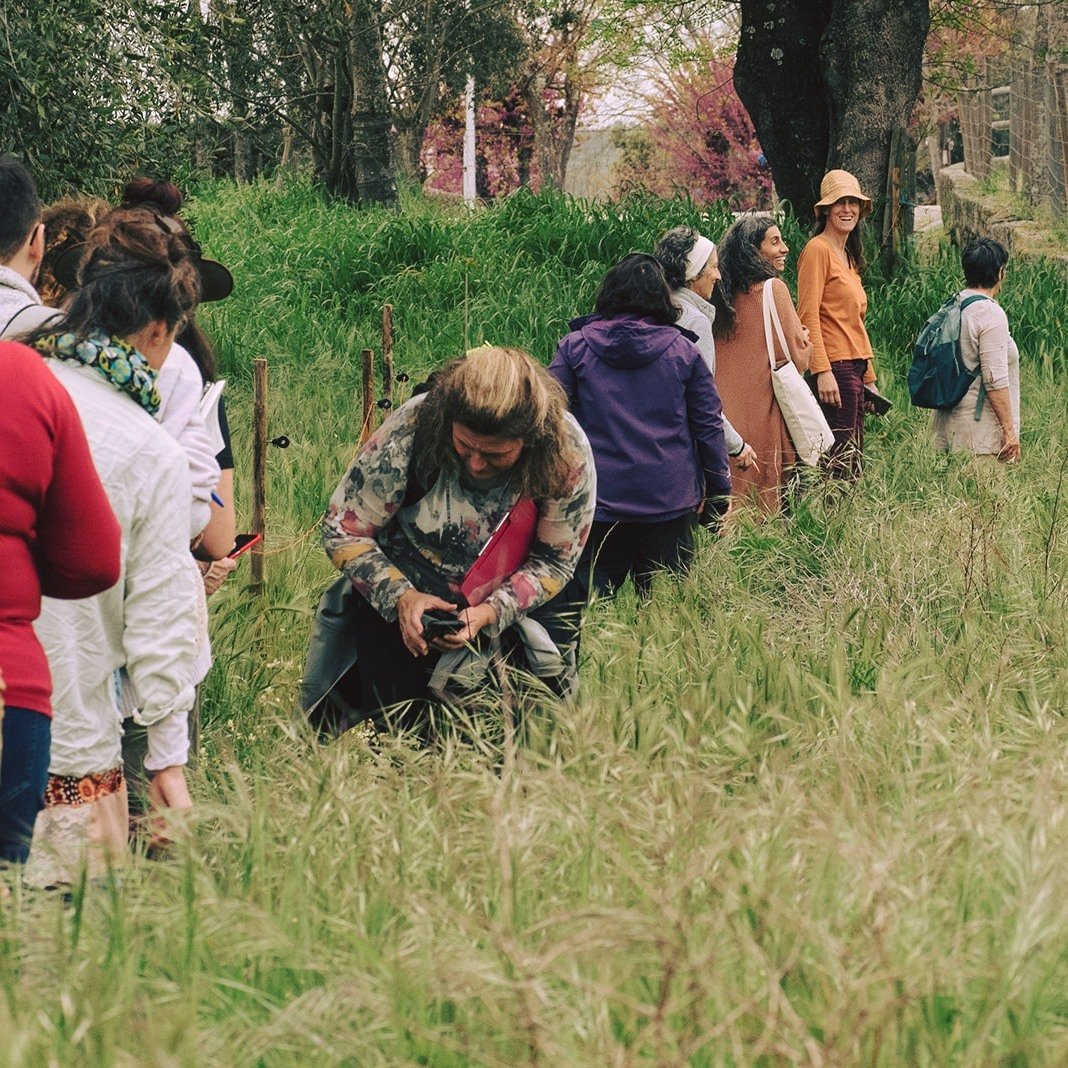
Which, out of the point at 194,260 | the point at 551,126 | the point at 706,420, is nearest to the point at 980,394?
the point at 706,420

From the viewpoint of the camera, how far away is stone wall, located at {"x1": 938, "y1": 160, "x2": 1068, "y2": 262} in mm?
14570

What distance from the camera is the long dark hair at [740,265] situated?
6.95m

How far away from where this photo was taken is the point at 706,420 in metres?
5.77

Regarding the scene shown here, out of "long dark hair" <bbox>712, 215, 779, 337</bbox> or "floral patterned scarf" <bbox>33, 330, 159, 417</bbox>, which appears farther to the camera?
"long dark hair" <bbox>712, 215, 779, 337</bbox>

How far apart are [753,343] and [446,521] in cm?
340

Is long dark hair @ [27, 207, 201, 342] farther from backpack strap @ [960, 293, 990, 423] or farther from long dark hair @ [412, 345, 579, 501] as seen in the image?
backpack strap @ [960, 293, 990, 423]

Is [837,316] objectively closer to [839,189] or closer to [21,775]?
[839,189]

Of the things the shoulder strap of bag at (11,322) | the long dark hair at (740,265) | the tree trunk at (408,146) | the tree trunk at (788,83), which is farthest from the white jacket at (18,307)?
the tree trunk at (408,146)

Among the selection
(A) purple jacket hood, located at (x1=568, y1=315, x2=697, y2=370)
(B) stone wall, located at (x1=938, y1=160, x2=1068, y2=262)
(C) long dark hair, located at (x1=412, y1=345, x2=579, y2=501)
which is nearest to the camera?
(C) long dark hair, located at (x1=412, y1=345, x2=579, y2=501)

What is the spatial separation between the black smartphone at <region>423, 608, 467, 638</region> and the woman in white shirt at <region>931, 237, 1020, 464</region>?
4.21m

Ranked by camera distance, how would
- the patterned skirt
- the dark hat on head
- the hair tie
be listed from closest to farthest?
the patterned skirt → the dark hat on head → the hair tie

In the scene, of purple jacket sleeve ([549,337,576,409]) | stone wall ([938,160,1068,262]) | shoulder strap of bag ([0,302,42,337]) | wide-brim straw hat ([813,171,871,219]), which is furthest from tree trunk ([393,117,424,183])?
shoulder strap of bag ([0,302,42,337])

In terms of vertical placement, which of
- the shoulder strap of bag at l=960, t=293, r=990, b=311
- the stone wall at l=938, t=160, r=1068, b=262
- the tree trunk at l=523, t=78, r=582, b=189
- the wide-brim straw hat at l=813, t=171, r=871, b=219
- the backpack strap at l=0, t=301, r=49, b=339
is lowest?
the backpack strap at l=0, t=301, r=49, b=339

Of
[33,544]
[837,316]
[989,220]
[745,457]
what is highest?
[989,220]
